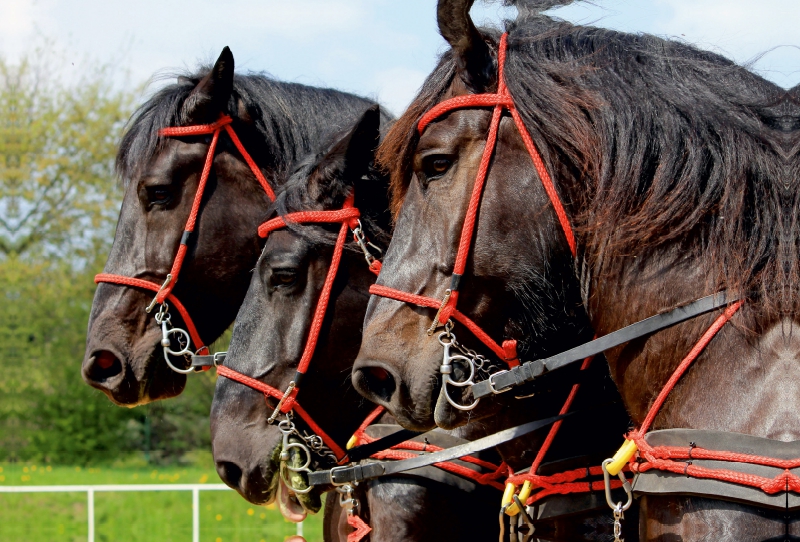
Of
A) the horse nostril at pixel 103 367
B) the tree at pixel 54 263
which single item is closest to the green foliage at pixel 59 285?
the tree at pixel 54 263

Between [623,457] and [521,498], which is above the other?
[623,457]

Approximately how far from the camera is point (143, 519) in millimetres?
10695

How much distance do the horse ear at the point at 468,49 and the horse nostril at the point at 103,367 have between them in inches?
98.0

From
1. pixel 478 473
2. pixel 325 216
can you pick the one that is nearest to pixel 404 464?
pixel 478 473

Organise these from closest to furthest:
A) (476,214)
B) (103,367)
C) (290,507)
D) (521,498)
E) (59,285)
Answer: (476,214)
(521,498)
(290,507)
(103,367)
(59,285)

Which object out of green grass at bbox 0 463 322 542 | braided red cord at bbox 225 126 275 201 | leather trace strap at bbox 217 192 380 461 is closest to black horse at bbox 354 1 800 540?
leather trace strap at bbox 217 192 380 461

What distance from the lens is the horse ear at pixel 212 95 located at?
13.9ft

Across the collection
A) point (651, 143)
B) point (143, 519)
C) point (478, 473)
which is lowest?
point (143, 519)

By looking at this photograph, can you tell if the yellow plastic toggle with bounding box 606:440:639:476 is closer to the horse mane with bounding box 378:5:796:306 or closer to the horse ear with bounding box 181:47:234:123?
the horse mane with bounding box 378:5:796:306

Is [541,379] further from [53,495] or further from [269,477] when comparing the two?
[53,495]

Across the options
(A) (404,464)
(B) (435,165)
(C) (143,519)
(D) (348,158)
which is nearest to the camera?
(B) (435,165)

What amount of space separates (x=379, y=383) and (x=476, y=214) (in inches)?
22.4

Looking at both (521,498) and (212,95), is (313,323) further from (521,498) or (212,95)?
(212,95)

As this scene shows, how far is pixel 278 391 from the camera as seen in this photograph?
3.53 m
